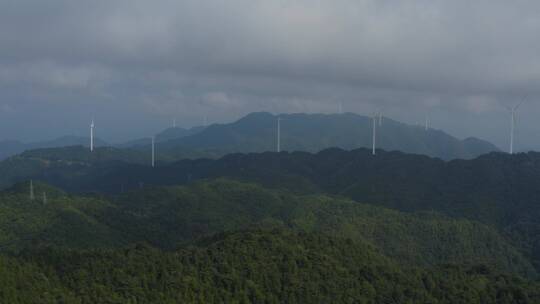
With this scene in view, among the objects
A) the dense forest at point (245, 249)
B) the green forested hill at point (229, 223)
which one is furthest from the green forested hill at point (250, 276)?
the green forested hill at point (229, 223)

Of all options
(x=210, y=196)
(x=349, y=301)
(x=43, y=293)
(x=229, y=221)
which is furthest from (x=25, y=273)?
(x=210, y=196)

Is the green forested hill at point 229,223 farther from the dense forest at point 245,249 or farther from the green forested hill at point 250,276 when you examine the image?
the green forested hill at point 250,276

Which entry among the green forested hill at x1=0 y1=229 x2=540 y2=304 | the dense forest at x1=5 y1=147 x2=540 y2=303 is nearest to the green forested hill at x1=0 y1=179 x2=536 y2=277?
the dense forest at x1=5 y1=147 x2=540 y2=303

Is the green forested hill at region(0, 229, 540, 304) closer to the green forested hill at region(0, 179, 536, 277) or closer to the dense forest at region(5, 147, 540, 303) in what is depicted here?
the dense forest at region(5, 147, 540, 303)

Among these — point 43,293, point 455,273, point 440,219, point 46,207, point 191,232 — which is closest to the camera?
point 43,293

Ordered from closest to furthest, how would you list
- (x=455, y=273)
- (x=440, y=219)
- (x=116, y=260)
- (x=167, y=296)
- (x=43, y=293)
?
1. (x=43, y=293)
2. (x=167, y=296)
3. (x=116, y=260)
4. (x=455, y=273)
5. (x=440, y=219)

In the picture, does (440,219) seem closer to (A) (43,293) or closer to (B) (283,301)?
(B) (283,301)

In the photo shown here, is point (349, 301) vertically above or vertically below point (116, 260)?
below

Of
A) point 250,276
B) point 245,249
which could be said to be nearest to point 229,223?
point 245,249
